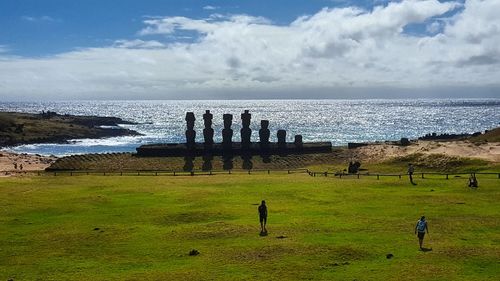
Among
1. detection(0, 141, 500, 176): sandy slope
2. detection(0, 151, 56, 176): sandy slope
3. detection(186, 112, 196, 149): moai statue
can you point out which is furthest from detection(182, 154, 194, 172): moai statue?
detection(0, 151, 56, 176): sandy slope

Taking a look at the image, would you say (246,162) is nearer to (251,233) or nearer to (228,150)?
(228,150)

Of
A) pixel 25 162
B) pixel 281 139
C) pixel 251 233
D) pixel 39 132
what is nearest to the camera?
pixel 251 233

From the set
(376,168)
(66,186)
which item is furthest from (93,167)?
(376,168)

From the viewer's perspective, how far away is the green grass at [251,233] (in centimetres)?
2570

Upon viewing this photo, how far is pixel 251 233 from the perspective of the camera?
32.9m

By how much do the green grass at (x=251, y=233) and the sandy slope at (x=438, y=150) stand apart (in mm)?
21669

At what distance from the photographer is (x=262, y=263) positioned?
2664 centimetres

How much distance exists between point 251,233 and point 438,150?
188ft

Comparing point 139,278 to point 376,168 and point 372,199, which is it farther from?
point 376,168

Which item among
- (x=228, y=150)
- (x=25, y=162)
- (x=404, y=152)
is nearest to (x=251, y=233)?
(x=404, y=152)

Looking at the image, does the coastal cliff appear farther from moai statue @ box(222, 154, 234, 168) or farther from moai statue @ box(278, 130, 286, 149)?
moai statue @ box(278, 130, 286, 149)

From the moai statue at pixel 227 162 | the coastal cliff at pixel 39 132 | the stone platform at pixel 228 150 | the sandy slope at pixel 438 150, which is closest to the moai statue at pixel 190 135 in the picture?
the stone platform at pixel 228 150

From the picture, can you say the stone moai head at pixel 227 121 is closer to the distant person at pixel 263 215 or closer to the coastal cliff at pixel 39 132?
the distant person at pixel 263 215

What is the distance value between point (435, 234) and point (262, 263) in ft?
37.6
